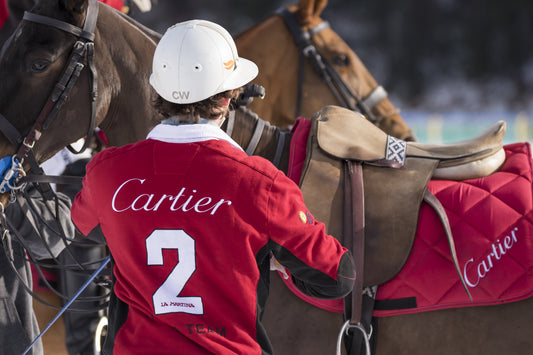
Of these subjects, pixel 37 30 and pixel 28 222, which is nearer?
pixel 37 30

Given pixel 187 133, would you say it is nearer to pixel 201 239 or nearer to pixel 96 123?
pixel 201 239

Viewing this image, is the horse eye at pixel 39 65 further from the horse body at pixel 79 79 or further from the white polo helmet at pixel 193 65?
the white polo helmet at pixel 193 65

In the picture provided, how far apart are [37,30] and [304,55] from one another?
2.54 m

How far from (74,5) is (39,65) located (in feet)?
0.80

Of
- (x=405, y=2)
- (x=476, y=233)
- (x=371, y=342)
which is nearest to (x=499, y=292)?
(x=476, y=233)

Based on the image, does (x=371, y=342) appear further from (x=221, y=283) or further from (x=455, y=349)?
(x=221, y=283)

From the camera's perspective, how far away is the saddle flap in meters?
2.21

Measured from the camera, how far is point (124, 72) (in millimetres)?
2289

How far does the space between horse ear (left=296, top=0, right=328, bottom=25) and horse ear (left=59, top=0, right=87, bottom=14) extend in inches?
96.0

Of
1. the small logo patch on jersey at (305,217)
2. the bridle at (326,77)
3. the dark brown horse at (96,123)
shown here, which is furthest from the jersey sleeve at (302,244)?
the bridle at (326,77)

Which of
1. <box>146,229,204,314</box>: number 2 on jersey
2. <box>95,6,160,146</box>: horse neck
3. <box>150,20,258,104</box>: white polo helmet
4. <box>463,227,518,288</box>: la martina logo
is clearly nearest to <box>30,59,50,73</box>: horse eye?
<box>95,6,160,146</box>: horse neck

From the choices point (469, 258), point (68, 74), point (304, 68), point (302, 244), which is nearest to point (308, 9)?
point (304, 68)

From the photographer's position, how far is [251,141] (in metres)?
2.29

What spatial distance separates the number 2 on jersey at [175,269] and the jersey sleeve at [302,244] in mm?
210
